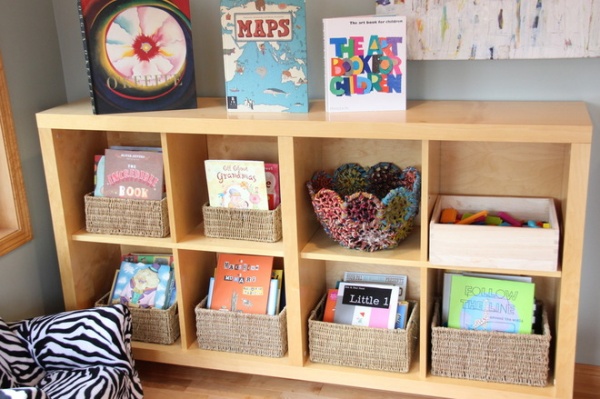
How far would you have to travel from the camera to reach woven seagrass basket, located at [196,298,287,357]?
218 centimetres

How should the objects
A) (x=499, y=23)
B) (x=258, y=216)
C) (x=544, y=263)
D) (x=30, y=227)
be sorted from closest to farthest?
1. (x=544, y=263)
2. (x=499, y=23)
3. (x=258, y=216)
4. (x=30, y=227)

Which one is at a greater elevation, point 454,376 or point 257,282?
point 257,282

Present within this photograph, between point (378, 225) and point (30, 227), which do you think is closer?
point (378, 225)

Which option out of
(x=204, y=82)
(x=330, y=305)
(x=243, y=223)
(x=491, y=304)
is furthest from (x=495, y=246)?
(x=204, y=82)

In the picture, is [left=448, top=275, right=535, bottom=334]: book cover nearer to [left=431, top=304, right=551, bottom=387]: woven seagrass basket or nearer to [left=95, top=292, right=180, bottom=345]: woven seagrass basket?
[left=431, top=304, right=551, bottom=387]: woven seagrass basket

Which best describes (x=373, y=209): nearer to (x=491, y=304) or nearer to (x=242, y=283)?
(x=491, y=304)

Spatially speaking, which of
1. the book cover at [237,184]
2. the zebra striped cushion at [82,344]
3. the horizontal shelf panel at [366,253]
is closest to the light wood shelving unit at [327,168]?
the horizontal shelf panel at [366,253]

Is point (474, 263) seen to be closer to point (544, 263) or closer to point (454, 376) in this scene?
point (544, 263)

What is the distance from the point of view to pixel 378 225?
1.98 metres

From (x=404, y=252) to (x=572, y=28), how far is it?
2.62 feet

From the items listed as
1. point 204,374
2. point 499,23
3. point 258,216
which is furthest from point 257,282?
point 499,23

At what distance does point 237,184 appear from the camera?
212 cm

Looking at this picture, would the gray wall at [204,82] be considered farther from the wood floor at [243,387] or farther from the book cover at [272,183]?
the book cover at [272,183]

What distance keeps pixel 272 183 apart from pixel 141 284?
62 centimetres
